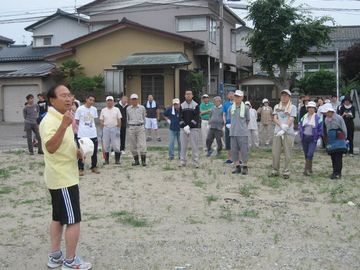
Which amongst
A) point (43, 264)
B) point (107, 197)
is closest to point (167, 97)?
point (107, 197)

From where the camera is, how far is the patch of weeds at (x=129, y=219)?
675 centimetres

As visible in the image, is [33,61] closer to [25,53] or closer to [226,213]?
[25,53]

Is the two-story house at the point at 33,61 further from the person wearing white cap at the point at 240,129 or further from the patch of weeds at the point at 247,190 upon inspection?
the patch of weeds at the point at 247,190

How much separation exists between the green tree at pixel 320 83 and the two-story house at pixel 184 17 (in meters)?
5.80

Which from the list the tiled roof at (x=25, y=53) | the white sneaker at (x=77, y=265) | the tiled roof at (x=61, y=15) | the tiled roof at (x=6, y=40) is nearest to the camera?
the white sneaker at (x=77, y=265)

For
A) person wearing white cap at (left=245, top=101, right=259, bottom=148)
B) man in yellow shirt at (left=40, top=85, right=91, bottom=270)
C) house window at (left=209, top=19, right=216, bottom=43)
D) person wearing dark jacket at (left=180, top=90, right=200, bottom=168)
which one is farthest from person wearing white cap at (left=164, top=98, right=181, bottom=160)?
house window at (left=209, top=19, right=216, bottom=43)

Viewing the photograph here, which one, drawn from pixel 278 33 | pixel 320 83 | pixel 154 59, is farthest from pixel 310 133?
pixel 320 83

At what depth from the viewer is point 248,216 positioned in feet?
23.6

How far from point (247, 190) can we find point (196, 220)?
2.26m

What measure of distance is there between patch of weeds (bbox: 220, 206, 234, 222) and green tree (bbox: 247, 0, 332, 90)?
14.4 meters

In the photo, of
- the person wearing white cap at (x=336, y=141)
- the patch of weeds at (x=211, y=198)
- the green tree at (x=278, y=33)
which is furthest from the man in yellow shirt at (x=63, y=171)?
the green tree at (x=278, y=33)

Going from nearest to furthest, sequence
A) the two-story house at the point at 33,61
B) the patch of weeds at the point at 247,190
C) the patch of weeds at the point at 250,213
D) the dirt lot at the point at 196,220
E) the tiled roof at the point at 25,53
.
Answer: the dirt lot at the point at 196,220 < the patch of weeds at the point at 250,213 < the patch of weeds at the point at 247,190 < the two-story house at the point at 33,61 < the tiled roof at the point at 25,53

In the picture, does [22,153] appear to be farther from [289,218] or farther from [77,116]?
[289,218]

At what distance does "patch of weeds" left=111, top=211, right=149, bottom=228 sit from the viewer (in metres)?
6.75
